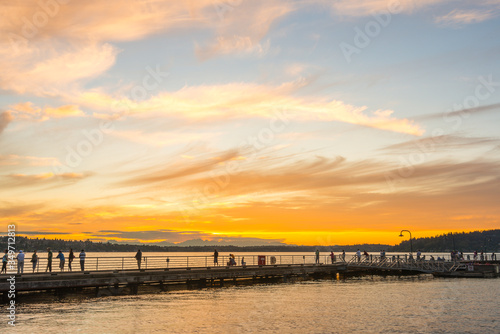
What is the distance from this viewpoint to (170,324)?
113 ft

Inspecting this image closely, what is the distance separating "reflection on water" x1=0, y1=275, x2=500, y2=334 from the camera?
33469 mm

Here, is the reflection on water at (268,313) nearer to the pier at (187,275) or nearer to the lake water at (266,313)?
the lake water at (266,313)

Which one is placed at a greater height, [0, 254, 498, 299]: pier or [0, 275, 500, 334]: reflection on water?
[0, 254, 498, 299]: pier

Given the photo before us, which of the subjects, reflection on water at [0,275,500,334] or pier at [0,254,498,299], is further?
pier at [0,254,498,299]

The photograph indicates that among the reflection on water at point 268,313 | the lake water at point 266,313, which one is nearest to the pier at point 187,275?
the lake water at point 266,313

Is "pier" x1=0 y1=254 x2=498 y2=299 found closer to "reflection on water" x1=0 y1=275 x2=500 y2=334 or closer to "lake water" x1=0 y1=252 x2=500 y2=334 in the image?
"lake water" x1=0 y1=252 x2=500 y2=334

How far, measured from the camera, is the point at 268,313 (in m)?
40.5

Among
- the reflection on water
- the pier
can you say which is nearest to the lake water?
the reflection on water

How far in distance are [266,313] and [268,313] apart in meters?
0.17

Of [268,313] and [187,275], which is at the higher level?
[187,275]

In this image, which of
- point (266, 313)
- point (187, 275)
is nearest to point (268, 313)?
point (266, 313)

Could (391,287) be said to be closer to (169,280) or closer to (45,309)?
(169,280)

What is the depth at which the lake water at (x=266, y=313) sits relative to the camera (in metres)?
33.5

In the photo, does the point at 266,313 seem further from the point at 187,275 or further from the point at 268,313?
the point at 187,275
